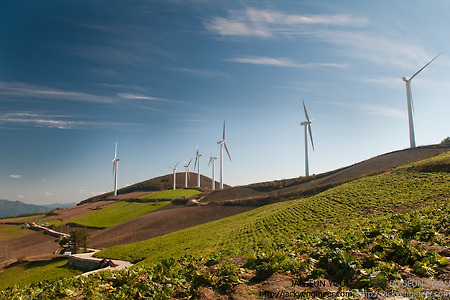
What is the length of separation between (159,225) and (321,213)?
50935 millimetres

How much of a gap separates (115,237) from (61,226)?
46872 mm

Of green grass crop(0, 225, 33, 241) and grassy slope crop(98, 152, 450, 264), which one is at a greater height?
grassy slope crop(98, 152, 450, 264)

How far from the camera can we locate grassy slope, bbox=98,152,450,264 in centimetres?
3622

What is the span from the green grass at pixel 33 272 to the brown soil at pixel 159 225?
14.3m

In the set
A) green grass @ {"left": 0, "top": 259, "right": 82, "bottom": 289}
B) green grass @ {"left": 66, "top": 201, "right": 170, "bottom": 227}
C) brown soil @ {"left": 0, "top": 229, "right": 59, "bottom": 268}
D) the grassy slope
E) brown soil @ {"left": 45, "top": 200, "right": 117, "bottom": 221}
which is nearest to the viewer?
the grassy slope

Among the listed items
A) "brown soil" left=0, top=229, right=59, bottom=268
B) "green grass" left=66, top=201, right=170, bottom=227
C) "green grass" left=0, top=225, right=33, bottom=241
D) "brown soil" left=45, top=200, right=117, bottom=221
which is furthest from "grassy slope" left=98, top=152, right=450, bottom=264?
"brown soil" left=45, top=200, right=117, bottom=221

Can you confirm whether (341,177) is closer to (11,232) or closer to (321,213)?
(321,213)

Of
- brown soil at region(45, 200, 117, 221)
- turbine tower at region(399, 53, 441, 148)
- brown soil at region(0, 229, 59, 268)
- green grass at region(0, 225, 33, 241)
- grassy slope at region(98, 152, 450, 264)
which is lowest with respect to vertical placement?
brown soil at region(0, 229, 59, 268)

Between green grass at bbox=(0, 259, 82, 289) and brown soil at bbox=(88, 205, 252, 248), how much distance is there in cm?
Result: 1429

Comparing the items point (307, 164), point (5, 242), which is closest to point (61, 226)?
point (5, 242)

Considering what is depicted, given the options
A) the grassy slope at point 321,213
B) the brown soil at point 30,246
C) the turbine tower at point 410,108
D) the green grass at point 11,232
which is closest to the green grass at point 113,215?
the brown soil at point 30,246

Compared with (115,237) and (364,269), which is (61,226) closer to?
(115,237)

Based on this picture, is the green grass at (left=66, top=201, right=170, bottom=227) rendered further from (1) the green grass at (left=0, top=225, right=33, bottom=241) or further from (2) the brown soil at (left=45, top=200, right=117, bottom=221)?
(1) the green grass at (left=0, top=225, right=33, bottom=241)

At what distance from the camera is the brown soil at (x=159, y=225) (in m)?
70.4
